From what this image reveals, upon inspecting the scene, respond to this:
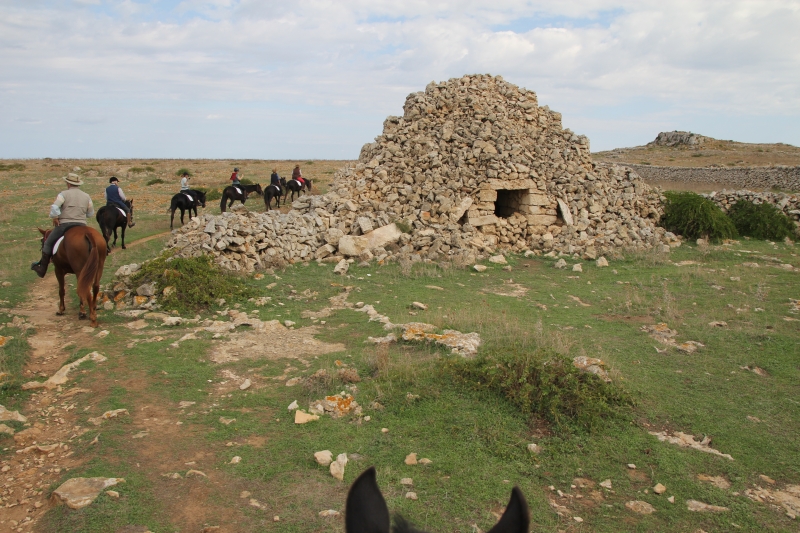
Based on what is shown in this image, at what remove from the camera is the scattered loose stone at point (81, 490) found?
3.83 m

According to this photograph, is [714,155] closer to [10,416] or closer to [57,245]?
[57,245]

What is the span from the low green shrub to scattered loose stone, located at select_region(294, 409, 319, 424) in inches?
61.3

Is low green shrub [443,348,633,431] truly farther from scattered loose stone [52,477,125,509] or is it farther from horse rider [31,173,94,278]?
horse rider [31,173,94,278]

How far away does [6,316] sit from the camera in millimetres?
7988

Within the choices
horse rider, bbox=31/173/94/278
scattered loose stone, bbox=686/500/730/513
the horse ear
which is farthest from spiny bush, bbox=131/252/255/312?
the horse ear

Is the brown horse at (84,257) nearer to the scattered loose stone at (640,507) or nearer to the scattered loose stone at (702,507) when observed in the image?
the scattered loose stone at (640,507)

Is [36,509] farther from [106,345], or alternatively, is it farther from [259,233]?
[259,233]

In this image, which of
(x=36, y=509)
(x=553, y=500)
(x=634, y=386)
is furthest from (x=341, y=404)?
(x=634, y=386)

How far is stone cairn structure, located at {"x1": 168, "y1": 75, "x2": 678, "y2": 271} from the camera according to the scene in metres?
12.1

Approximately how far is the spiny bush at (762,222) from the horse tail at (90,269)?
16657 mm

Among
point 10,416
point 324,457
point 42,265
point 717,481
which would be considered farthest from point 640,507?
point 42,265

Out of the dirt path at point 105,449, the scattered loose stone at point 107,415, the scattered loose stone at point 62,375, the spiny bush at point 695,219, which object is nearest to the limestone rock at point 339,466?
the dirt path at point 105,449

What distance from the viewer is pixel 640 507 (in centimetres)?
397

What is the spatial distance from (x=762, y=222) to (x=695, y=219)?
2403 mm
